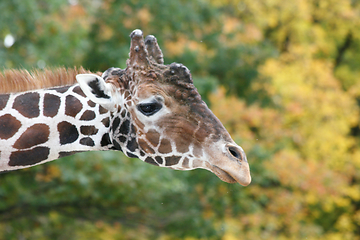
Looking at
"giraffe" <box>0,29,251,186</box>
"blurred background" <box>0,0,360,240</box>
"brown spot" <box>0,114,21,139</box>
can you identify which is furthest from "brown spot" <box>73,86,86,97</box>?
"blurred background" <box>0,0,360,240</box>

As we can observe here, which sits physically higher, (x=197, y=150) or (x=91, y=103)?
(x=91, y=103)

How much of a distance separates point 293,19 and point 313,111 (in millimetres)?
3796

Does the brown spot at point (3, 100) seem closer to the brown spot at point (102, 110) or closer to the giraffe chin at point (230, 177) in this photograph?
the brown spot at point (102, 110)

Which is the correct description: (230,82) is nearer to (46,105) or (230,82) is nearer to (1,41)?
(1,41)

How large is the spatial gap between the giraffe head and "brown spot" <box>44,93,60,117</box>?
0.28 metres

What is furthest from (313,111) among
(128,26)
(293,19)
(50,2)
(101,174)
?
(50,2)

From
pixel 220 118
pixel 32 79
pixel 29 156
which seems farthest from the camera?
pixel 220 118

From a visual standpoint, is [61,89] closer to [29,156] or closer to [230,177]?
[29,156]

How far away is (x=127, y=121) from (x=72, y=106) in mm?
369

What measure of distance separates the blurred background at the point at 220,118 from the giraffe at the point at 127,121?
2660 mm

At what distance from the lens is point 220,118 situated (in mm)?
10359

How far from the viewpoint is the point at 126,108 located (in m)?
2.50

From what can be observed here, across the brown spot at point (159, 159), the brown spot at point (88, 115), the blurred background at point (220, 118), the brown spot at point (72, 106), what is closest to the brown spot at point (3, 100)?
the brown spot at point (72, 106)

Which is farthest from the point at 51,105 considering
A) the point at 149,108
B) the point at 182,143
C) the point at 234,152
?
the point at 234,152
